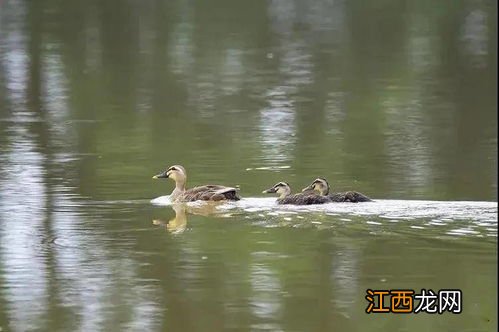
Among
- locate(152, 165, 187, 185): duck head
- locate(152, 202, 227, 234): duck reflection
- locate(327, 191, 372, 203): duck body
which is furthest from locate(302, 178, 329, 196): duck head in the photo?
locate(152, 165, 187, 185): duck head

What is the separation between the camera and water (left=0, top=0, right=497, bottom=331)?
31.3ft

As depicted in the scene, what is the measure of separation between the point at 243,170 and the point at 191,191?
57.8 inches

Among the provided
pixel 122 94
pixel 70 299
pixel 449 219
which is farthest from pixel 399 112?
pixel 70 299

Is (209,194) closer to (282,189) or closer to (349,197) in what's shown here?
(282,189)

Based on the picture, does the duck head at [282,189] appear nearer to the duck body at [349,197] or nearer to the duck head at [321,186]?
the duck head at [321,186]

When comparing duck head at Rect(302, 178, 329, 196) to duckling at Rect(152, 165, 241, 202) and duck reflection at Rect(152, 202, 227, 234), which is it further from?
duck reflection at Rect(152, 202, 227, 234)

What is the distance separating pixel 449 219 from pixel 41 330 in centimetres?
404

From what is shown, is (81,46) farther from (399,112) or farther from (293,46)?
(399,112)

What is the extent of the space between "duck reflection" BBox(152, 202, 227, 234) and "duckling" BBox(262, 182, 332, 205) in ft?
1.95

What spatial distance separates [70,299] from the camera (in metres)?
9.51

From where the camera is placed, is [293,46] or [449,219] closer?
[449,219]

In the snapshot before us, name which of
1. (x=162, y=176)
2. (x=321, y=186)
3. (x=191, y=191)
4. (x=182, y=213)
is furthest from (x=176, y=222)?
(x=162, y=176)

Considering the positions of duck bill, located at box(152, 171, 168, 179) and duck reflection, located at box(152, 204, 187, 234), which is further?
duck bill, located at box(152, 171, 168, 179)

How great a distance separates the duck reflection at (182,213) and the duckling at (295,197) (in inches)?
23.4
